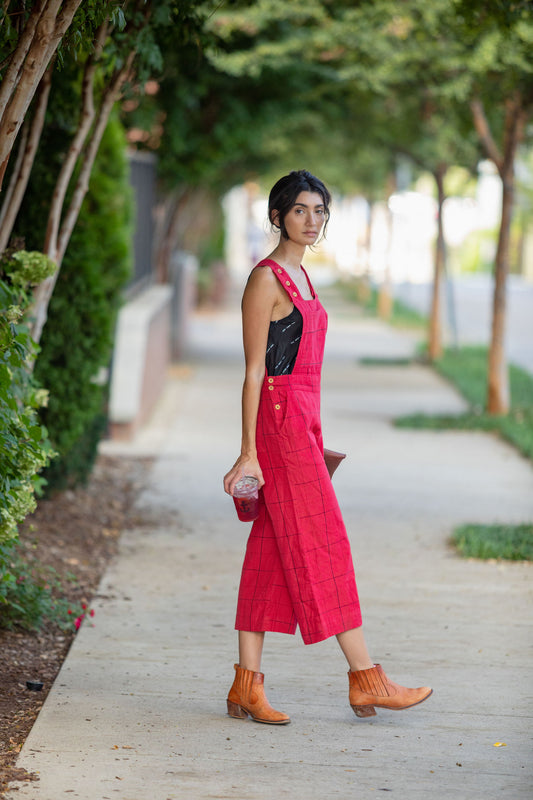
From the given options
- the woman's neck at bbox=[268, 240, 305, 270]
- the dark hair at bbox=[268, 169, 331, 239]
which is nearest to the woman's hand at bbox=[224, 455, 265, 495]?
the woman's neck at bbox=[268, 240, 305, 270]

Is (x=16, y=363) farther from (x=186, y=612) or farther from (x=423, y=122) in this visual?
(x=423, y=122)

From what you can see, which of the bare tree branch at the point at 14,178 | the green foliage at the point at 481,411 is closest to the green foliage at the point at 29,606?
the bare tree branch at the point at 14,178

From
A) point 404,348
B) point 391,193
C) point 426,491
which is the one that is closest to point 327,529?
point 426,491

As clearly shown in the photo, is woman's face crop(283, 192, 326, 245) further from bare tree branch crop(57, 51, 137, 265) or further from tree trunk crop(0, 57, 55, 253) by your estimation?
bare tree branch crop(57, 51, 137, 265)

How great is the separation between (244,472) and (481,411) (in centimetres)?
838

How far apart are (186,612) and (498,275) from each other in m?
6.89

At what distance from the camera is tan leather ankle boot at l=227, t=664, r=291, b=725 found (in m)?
4.09

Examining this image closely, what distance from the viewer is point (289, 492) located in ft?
13.3

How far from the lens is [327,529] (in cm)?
409

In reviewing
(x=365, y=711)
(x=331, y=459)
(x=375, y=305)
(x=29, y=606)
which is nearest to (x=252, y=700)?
(x=365, y=711)

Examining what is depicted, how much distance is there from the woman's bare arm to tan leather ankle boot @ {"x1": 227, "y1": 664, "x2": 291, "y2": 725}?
0.67 m

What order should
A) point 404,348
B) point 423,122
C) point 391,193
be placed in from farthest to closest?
1. point 391,193
2. point 404,348
3. point 423,122

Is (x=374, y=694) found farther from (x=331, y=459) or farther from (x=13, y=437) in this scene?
(x=13, y=437)

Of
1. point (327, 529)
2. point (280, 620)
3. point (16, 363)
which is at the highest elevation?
point (16, 363)
